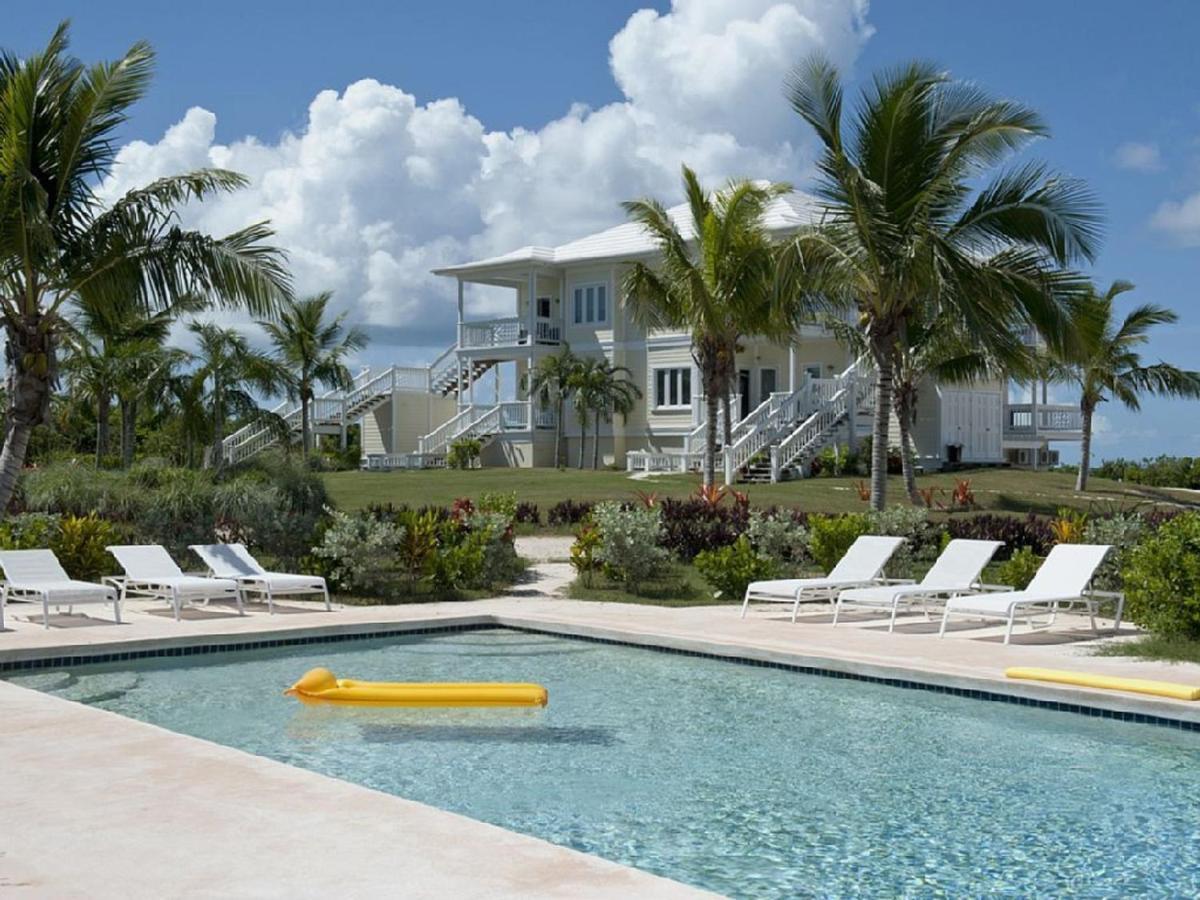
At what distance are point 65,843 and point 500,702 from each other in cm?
482

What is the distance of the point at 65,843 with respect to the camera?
5750 mm

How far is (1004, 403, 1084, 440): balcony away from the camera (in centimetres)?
4194

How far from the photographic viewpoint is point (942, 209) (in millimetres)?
20500

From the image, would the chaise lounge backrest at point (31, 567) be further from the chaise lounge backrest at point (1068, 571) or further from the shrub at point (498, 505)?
the chaise lounge backrest at point (1068, 571)

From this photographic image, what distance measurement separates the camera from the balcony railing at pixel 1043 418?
138 feet

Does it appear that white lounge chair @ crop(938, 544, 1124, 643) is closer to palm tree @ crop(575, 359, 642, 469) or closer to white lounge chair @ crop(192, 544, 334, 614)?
white lounge chair @ crop(192, 544, 334, 614)

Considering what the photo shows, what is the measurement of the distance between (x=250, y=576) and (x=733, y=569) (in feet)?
18.5

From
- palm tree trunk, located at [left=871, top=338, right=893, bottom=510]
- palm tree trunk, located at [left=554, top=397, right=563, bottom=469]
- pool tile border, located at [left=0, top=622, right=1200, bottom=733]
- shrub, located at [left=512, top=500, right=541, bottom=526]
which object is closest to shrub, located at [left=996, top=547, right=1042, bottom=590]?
palm tree trunk, located at [left=871, top=338, right=893, bottom=510]

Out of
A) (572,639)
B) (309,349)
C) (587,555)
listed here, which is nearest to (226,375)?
(309,349)

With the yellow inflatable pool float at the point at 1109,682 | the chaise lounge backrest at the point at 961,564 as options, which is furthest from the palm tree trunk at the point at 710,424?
the yellow inflatable pool float at the point at 1109,682

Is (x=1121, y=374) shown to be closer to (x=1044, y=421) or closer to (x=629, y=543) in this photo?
(x=1044, y=421)

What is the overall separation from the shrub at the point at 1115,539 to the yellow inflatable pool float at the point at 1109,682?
4658 mm

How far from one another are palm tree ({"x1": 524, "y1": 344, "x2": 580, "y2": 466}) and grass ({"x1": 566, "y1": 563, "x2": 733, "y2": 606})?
22.0m

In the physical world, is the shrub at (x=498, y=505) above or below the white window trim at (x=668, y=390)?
below
